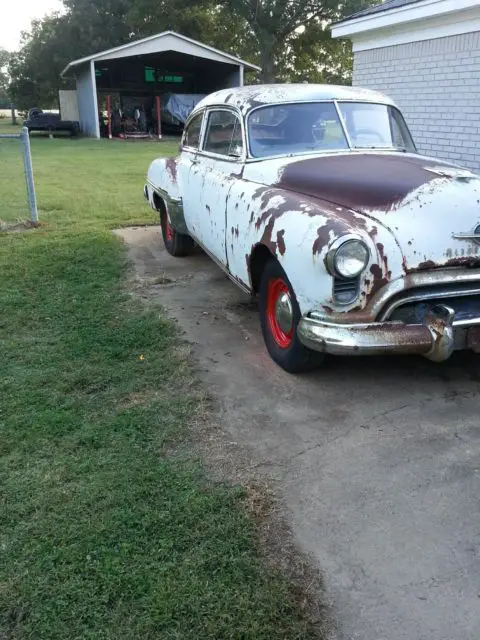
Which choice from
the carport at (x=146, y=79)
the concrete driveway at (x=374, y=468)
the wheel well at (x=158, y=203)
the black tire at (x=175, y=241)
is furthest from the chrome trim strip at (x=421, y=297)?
the carport at (x=146, y=79)

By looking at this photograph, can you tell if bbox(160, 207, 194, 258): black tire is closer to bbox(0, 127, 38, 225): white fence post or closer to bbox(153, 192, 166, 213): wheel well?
bbox(153, 192, 166, 213): wheel well

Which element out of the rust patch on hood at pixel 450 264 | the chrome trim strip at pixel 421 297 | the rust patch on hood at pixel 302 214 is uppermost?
the rust patch on hood at pixel 302 214

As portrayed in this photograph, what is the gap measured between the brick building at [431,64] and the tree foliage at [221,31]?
90.1ft

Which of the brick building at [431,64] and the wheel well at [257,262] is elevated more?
the brick building at [431,64]

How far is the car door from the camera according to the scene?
473 cm

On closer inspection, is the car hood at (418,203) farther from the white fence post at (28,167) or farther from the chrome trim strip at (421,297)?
the white fence post at (28,167)

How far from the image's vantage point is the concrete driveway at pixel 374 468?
2148mm

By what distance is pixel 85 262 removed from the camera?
661 centimetres

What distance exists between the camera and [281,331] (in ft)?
13.1

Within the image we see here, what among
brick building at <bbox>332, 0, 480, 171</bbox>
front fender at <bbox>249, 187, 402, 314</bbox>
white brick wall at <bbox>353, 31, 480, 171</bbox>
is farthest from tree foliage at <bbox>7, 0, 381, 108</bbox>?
front fender at <bbox>249, 187, 402, 314</bbox>

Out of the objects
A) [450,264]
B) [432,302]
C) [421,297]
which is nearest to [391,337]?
[421,297]

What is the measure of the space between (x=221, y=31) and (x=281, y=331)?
3851 cm

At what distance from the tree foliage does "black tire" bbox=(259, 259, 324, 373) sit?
35.0 m

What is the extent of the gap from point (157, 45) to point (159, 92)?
18.9ft
